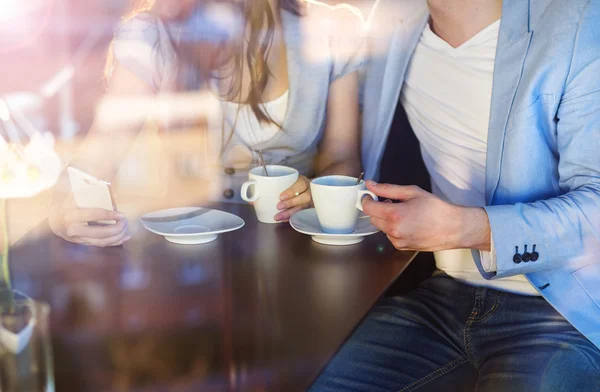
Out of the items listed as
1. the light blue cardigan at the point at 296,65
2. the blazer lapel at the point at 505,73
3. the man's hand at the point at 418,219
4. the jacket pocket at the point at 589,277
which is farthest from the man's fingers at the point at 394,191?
the light blue cardigan at the point at 296,65

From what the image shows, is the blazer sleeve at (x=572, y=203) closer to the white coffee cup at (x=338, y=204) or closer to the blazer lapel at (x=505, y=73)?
the blazer lapel at (x=505, y=73)

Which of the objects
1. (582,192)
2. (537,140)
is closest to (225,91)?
(537,140)

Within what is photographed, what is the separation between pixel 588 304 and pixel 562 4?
539 mm

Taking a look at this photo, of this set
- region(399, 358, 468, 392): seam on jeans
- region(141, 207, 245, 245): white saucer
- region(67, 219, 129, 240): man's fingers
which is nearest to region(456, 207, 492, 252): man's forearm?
region(399, 358, 468, 392): seam on jeans

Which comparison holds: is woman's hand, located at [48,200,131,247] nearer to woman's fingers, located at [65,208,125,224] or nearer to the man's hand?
woman's fingers, located at [65,208,125,224]

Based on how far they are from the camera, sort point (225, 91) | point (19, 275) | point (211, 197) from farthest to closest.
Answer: point (225, 91) < point (211, 197) < point (19, 275)

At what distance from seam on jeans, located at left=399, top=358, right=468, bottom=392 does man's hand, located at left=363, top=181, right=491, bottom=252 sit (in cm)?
24

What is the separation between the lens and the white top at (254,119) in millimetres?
1543

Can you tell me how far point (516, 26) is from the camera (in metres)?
1.19

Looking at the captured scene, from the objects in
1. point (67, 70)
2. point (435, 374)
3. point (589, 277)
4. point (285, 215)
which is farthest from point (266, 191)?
point (67, 70)

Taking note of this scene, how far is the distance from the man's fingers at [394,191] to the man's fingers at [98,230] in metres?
0.42

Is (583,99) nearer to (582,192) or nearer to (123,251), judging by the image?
(582,192)

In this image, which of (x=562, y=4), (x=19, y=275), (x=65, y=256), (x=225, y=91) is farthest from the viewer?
(x=225, y=91)

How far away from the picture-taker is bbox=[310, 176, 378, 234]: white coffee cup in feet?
3.42
